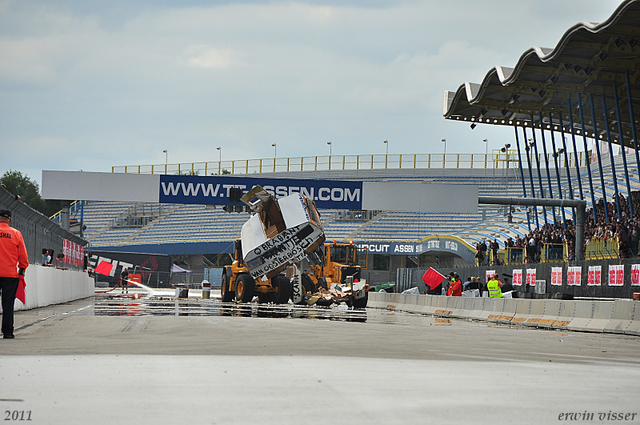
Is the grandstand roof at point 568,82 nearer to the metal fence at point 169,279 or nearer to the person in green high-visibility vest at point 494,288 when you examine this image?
the person in green high-visibility vest at point 494,288

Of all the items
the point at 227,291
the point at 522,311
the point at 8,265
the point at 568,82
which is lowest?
the point at 227,291

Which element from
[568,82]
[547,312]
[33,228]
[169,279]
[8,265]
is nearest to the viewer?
[8,265]

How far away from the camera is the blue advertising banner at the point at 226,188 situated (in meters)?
34.8

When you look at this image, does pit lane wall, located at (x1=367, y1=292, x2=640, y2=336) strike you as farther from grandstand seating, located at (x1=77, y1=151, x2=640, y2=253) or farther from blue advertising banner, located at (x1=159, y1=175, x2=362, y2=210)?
grandstand seating, located at (x1=77, y1=151, x2=640, y2=253)

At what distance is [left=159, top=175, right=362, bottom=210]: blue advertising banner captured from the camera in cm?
3478

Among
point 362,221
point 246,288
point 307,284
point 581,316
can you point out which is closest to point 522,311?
point 581,316

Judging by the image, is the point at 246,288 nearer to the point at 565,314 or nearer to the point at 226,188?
the point at 226,188

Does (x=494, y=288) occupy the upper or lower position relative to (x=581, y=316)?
upper

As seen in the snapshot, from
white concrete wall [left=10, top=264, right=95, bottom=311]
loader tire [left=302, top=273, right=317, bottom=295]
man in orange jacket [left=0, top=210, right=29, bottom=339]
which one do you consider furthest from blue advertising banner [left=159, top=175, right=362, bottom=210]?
man in orange jacket [left=0, top=210, right=29, bottom=339]

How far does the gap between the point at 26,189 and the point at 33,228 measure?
97213mm

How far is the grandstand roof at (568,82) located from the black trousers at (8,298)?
23.1 meters

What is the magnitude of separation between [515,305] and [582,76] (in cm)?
1686

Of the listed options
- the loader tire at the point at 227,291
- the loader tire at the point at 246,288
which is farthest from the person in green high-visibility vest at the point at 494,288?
the loader tire at the point at 227,291

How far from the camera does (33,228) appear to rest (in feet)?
68.2
